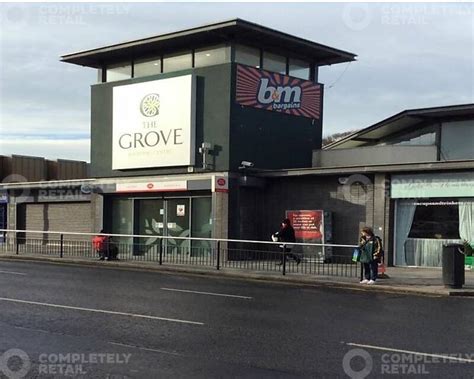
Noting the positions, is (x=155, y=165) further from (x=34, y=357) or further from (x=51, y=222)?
(x=34, y=357)

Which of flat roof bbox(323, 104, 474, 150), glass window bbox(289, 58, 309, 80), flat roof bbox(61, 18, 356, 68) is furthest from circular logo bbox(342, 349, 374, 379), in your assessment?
glass window bbox(289, 58, 309, 80)

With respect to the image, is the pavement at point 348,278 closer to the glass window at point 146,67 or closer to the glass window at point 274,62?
the glass window at point 146,67

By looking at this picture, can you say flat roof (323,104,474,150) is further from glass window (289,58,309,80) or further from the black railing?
the black railing

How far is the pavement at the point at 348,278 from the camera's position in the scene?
48.0ft

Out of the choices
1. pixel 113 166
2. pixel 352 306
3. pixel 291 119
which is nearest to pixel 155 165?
pixel 113 166

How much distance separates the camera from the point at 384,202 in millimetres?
20250

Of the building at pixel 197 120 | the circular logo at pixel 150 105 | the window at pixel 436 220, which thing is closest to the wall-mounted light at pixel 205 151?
the building at pixel 197 120

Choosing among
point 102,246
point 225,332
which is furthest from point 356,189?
point 225,332

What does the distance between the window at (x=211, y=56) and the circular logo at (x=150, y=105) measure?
209 cm

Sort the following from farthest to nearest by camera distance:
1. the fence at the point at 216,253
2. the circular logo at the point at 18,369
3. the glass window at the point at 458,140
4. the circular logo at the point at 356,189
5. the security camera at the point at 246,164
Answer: the glass window at the point at 458,140 < the security camera at the point at 246,164 < the circular logo at the point at 356,189 < the fence at the point at 216,253 < the circular logo at the point at 18,369

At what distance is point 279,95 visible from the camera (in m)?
24.0

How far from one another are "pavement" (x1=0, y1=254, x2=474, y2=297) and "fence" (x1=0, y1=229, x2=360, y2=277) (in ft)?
1.14

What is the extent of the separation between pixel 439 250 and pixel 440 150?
658cm

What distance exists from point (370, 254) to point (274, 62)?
11051mm
